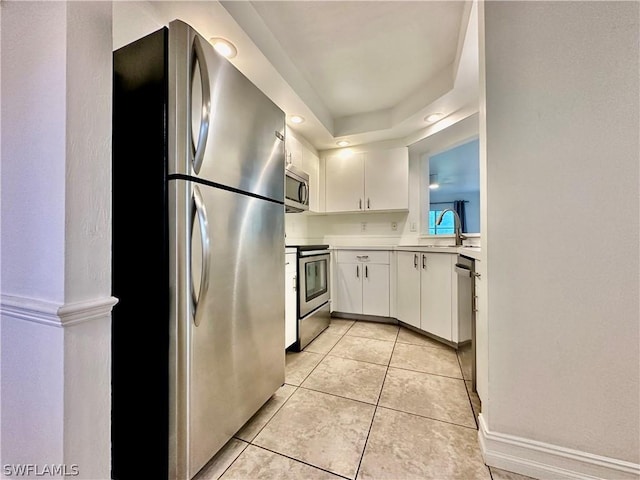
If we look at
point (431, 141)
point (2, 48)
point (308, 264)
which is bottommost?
point (308, 264)

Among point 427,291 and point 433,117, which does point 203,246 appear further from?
point 433,117

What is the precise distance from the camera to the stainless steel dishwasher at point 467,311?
1.58 meters

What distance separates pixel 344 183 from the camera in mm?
3273

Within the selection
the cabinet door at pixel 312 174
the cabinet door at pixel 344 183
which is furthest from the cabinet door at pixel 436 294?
the cabinet door at pixel 312 174

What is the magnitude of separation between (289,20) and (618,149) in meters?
1.83

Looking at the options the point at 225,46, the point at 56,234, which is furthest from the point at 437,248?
the point at 56,234

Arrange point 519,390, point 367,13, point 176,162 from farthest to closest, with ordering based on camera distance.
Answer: point 367,13 → point 519,390 → point 176,162

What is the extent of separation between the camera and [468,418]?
4.51ft

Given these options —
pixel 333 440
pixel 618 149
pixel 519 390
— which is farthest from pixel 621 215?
pixel 333 440

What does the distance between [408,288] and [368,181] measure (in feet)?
4.43

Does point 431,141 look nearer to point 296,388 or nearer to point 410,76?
point 410,76

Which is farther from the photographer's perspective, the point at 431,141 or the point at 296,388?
the point at 431,141

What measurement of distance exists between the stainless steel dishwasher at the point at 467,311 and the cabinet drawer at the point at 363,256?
1.09 meters

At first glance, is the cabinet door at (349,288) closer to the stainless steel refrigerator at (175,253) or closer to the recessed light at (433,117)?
the recessed light at (433,117)
